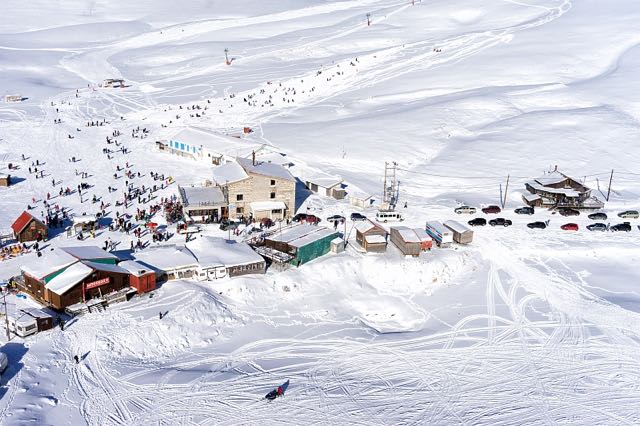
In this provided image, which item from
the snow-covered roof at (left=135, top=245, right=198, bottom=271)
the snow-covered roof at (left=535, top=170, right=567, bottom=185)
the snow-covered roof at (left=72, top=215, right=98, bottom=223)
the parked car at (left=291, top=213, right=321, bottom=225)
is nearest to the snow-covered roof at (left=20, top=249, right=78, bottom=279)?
the snow-covered roof at (left=135, top=245, right=198, bottom=271)

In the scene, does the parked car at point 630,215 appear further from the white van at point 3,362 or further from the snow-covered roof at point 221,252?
the white van at point 3,362

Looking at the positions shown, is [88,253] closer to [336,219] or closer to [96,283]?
[96,283]

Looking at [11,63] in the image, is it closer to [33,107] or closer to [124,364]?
[33,107]

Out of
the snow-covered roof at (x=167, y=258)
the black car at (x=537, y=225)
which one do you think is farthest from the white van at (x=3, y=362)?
the black car at (x=537, y=225)

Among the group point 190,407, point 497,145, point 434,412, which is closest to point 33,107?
point 497,145

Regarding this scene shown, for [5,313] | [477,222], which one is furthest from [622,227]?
[5,313]

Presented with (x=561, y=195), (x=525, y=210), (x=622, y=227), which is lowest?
(x=622, y=227)
